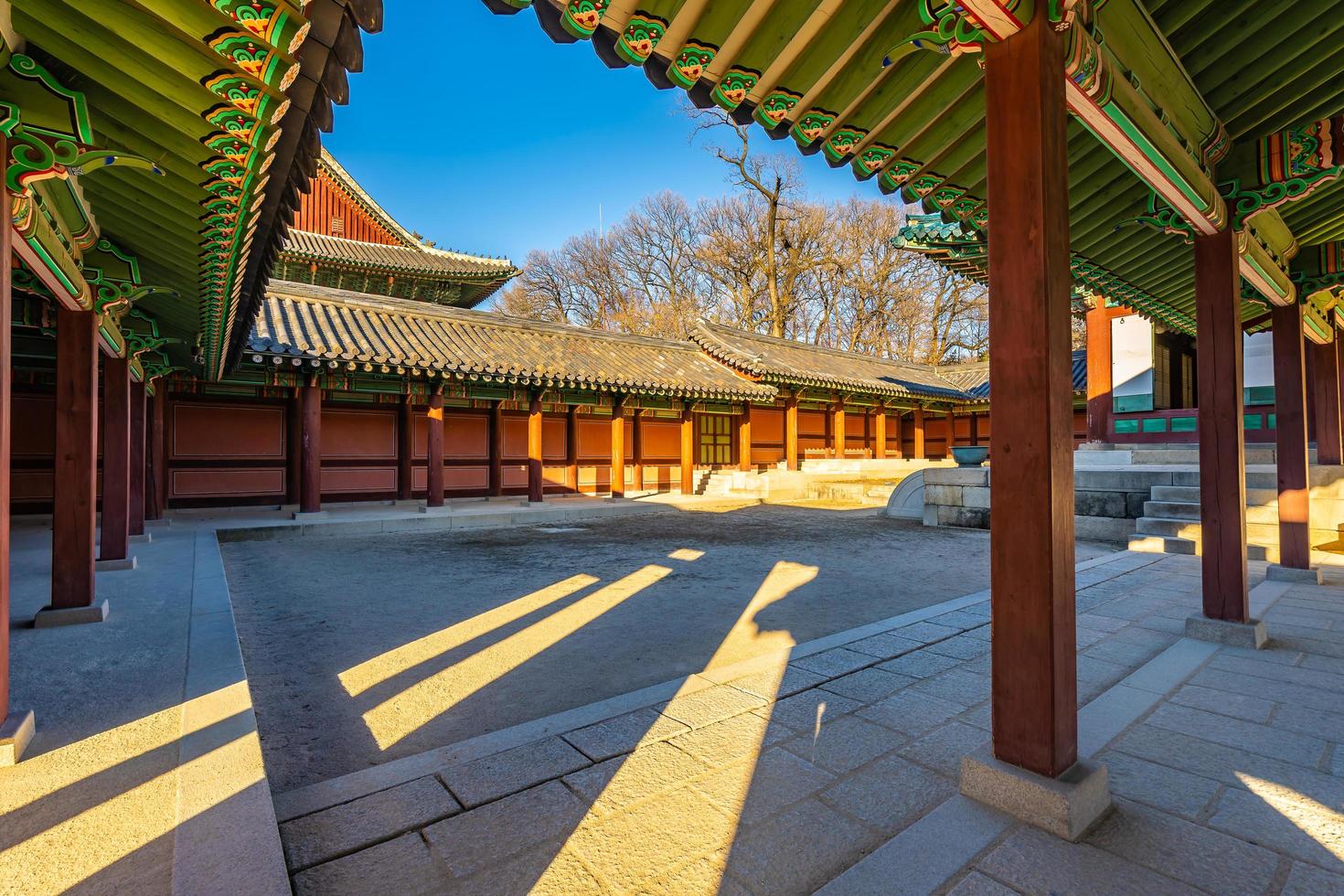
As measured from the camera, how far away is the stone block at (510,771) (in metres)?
2.18

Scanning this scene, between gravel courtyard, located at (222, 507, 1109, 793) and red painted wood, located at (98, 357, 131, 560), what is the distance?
3.35 ft

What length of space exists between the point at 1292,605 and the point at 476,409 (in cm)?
1235

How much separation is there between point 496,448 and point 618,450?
2.66 m

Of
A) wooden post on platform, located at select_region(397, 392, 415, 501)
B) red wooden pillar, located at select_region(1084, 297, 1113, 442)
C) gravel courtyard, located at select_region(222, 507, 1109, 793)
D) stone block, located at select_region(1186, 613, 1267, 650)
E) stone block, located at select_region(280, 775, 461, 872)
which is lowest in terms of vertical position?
gravel courtyard, located at select_region(222, 507, 1109, 793)

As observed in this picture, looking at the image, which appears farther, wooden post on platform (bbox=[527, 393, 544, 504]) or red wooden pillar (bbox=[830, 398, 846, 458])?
red wooden pillar (bbox=[830, 398, 846, 458])

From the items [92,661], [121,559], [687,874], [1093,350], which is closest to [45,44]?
[92,661]

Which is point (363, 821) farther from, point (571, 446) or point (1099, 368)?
point (1099, 368)

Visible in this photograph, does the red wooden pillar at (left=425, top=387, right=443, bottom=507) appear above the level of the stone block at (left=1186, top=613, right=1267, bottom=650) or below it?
above

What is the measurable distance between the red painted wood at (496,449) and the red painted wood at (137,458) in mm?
6036

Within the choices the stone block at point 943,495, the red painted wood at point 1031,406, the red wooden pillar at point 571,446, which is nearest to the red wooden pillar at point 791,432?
the red wooden pillar at point 571,446

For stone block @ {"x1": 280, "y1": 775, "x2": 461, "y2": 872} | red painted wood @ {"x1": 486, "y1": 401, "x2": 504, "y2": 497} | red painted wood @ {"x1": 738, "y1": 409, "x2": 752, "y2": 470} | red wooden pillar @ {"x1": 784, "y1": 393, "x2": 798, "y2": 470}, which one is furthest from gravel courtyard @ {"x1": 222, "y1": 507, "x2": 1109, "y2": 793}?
red wooden pillar @ {"x1": 784, "y1": 393, "x2": 798, "y2": 470}

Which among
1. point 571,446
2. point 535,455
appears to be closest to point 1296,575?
point 535,455

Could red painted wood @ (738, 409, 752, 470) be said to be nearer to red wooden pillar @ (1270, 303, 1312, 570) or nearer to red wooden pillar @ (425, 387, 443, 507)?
red wooden pillar @ (425, 387, 443, 507)

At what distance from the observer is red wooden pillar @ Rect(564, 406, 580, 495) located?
14.5 m
